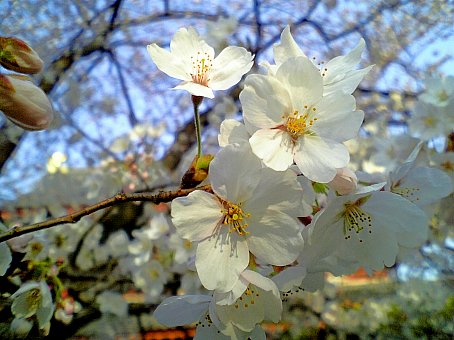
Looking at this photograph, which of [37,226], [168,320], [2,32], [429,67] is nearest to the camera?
[37,226]

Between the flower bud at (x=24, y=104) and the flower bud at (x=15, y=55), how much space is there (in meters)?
0.02

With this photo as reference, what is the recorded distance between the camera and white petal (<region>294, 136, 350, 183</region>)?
0.59 metres

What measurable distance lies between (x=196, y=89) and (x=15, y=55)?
0.88 feet

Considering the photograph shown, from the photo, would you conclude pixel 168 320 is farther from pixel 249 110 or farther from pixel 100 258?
pixel 100 258

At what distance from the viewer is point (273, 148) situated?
23.2 inches

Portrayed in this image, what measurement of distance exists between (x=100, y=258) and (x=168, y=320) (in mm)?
2059

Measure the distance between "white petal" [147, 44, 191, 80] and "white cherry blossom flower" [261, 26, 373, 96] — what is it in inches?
5.5

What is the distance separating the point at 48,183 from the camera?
3586 mm

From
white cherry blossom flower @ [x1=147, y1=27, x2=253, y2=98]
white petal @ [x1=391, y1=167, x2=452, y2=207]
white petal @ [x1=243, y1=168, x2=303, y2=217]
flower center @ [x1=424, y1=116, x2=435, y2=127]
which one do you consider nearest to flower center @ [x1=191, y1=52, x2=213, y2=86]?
white cherry blossom flower @ [x1=147, y1=27, x2=253, y2=98]

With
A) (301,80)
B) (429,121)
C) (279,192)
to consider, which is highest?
(301,80)

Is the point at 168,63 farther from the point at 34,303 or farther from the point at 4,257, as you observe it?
the point at 34,303

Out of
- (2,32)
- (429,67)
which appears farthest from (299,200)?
(429,67)

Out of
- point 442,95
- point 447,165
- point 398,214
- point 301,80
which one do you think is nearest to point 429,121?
point 442,95

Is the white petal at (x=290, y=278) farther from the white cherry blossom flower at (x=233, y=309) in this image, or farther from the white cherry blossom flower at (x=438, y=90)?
the white cherry blossom flower at (x=438, y=90)
